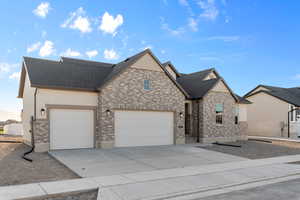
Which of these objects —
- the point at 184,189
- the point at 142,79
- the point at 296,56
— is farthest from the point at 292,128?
the point at 184,189

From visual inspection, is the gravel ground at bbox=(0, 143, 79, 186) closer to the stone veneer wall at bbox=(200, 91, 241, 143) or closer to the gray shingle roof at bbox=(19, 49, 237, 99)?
the gray shingle roof at bbox=(19, 49, 237, 99)

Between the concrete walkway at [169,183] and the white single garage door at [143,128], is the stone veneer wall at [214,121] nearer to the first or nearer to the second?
the white single garage door at [143,128]

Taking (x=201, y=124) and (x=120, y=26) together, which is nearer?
(x=120, y=26)

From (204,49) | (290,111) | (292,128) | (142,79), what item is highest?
(204,49)

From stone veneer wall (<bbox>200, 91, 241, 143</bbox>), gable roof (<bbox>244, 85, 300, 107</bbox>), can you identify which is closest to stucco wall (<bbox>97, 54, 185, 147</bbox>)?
stone veneer wall (<bbox>200, 91, 241, 143</bbox>)

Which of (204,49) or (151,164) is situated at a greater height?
(204,49)

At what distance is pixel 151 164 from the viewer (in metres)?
9.66

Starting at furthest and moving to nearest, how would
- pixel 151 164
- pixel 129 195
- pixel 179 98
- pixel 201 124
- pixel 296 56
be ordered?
pixel 296 56
pixel 201 124
pixel 179 98
pixel 151 164
pixel 129 195

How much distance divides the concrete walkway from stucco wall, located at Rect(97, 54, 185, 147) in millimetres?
6192

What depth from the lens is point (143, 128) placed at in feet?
49.5

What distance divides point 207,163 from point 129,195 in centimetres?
526

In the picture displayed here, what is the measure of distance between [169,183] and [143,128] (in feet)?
26.8

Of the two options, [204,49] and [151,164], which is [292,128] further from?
[151,164]

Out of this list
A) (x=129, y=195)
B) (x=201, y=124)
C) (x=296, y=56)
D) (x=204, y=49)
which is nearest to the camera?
(x=129, y=195)
